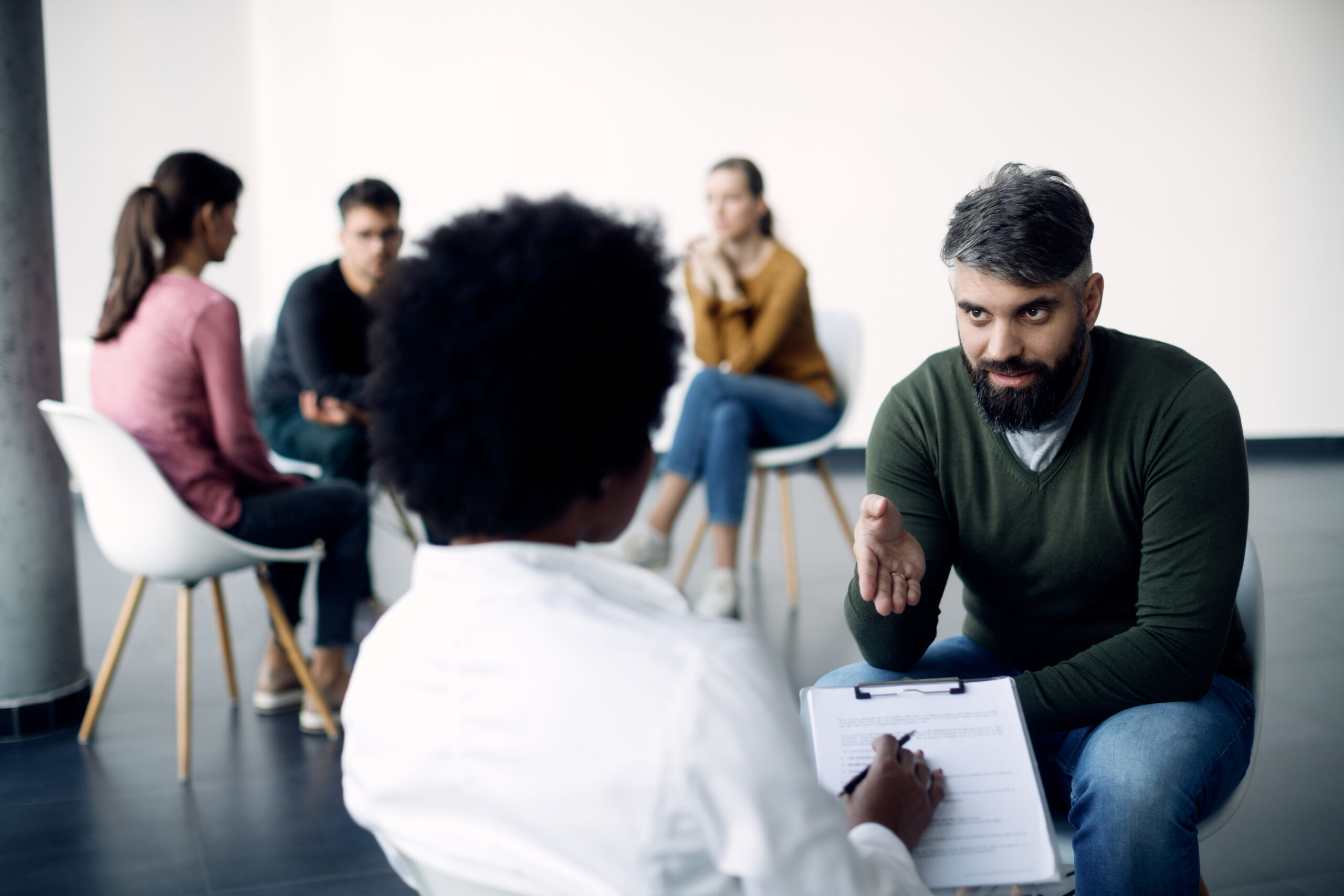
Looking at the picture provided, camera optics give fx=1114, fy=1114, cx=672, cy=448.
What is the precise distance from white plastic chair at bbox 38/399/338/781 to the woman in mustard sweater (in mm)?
1291

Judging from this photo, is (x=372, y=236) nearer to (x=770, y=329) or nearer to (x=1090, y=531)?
(x=770, y=329)

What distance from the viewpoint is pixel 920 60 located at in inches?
226

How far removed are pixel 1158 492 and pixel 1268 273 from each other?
5283mm

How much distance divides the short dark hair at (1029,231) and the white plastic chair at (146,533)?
Answer: 176 cm

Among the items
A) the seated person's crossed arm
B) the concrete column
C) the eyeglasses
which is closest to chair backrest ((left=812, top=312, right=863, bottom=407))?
the eyeglasses

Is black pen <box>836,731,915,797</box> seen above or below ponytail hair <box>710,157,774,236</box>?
below

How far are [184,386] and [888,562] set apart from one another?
1.78 metres

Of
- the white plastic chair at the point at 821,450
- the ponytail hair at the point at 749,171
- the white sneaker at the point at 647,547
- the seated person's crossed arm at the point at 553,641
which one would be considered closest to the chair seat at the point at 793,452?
the white plastic chair at the point at 821,450

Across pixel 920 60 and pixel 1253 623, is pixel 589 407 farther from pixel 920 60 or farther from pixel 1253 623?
pixel 920 60

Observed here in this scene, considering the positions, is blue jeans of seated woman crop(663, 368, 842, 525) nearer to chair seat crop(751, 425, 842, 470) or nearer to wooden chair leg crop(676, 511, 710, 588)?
chair seat crop(751, 425, 842, 470)

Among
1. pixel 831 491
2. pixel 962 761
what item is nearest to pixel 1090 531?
pixel 962 761

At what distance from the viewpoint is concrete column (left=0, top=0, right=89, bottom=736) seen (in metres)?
2.68

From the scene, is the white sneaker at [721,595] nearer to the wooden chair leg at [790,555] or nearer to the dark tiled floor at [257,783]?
the dark tiled floor at [257,783]

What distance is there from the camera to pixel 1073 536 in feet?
4.94
